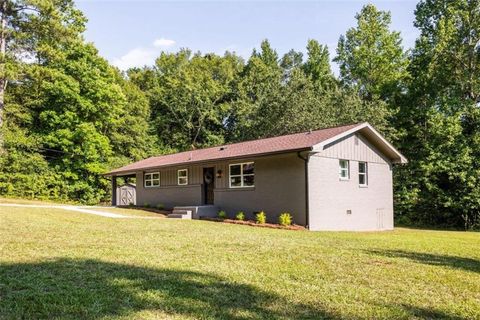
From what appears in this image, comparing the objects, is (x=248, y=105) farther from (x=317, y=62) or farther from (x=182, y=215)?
(x=182, y=215)

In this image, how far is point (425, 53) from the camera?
88.3ft

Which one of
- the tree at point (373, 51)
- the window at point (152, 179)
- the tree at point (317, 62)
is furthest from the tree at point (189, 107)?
the window at point (152, 179)

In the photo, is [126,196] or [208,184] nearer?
[208,184]

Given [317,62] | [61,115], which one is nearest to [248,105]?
[317,62]

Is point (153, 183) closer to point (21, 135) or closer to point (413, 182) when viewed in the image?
point (21, 135)

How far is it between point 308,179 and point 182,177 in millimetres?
8162

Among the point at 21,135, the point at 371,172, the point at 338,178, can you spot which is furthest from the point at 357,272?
the point at 21,135

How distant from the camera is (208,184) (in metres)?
19.5

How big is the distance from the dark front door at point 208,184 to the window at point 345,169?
20.1 ft

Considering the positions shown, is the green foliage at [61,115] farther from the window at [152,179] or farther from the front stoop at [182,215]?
the front stoop at [182,215]

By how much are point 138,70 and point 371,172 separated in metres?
31.7

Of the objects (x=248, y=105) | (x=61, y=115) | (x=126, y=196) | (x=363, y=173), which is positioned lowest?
(x=126, y=196)

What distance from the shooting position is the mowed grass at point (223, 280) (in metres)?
4.18

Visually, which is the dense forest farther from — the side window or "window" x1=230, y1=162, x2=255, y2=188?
"window" x1=230, y1=162, x2=255, y2=188
